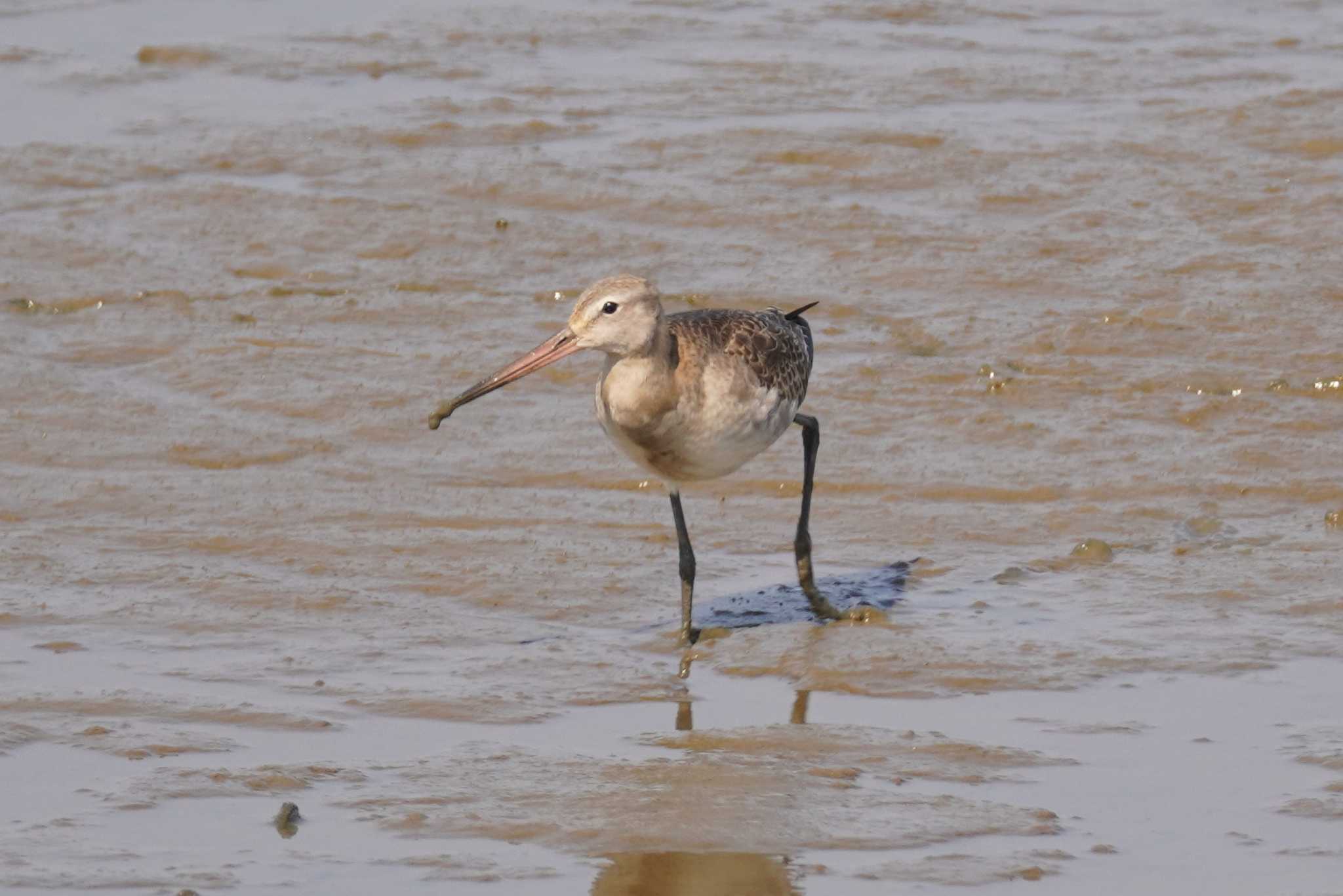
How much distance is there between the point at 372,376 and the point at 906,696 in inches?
140

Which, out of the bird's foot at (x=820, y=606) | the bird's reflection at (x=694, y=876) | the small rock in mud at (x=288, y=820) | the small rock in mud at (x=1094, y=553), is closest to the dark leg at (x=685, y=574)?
the bird's foot at (x=820, y=606)

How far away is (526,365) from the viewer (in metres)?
7.00

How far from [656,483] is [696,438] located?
4.92 ft

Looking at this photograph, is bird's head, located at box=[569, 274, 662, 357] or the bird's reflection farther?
bird's head, located at box=[569, 274, 662, 357]

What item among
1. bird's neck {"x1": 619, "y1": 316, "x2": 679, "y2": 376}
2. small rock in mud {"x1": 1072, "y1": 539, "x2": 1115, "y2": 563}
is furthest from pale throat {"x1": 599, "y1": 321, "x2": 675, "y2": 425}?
small rock in mud {"x1": 1072, "y1": 539, "x2": 1115, "y2": 563}

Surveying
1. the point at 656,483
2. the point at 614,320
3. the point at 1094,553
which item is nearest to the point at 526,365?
the point at 614,320

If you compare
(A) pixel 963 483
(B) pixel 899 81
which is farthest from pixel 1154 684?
(B) pixel 899 81

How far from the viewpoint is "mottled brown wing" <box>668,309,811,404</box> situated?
724cm

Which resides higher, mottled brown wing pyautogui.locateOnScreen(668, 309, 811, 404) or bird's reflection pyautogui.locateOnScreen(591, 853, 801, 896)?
mottled brown wing pyautogui.locateOnScreen(668, 309, 811, 404)

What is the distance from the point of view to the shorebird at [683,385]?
6.84 meters

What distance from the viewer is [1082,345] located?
9695 mm

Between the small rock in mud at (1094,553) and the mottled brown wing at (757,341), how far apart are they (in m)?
1.12

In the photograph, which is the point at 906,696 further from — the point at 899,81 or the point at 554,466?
the point at 899,81

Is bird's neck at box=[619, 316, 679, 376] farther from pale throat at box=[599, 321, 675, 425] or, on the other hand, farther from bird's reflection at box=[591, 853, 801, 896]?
bird's reflection at box=[591, 853, 801, 896]
